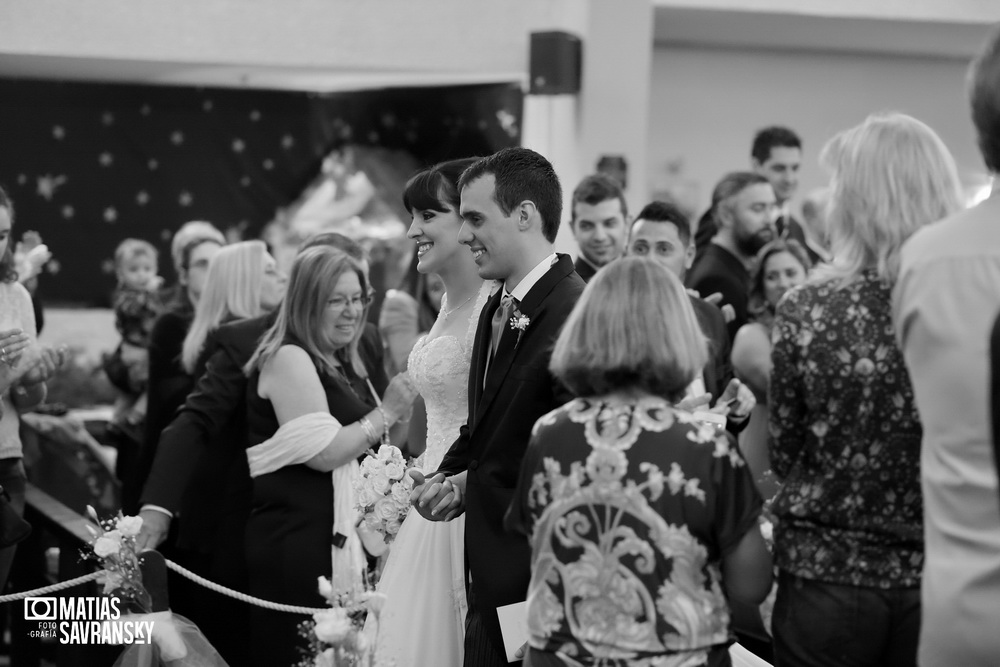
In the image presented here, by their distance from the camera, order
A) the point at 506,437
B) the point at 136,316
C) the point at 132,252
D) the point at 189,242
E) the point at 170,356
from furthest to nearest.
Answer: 1. the point at 132,252
2. the point at 136,316
3. the point at 189,242
4. the point at 170,356
5. the point at 506,437

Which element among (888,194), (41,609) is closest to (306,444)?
(41,609)

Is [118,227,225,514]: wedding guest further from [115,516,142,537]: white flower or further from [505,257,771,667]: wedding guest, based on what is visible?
[505,257,771,667]: wedding guest

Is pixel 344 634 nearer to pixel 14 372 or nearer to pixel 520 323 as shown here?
pixel 520 323

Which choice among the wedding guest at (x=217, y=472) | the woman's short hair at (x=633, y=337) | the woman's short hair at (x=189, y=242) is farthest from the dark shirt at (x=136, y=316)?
the woman's short hair at (x=633, y=337)

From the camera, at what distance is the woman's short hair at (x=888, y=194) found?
227 centimetres

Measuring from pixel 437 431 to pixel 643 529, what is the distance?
1404 mm

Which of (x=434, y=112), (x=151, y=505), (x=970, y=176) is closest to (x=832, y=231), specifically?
(x=151, y=505)

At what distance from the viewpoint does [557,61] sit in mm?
7770

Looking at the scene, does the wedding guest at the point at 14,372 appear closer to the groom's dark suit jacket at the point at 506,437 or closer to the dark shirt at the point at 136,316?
the dark shirt at the point at 136,316

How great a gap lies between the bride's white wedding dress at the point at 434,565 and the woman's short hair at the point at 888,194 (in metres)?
1.35

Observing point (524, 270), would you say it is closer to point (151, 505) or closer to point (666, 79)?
point (151, 505)

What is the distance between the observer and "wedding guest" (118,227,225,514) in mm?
5059

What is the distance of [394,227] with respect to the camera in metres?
9.21

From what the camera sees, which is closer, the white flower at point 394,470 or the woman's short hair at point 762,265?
the white flower at point 394,470
